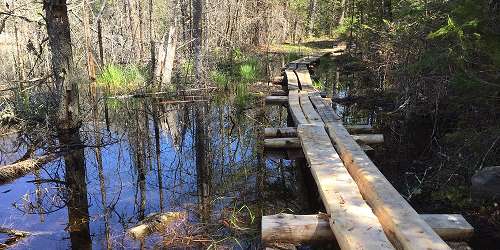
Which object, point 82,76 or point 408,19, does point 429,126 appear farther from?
point 82,76

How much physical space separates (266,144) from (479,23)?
328cm

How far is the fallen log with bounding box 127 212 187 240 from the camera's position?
445cm

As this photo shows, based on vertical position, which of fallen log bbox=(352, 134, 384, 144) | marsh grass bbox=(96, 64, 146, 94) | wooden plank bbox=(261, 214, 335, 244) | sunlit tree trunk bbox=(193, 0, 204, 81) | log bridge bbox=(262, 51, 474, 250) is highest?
sunlit tree trunk bbox=(193, 0, 204, 81)

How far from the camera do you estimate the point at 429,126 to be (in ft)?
26.4

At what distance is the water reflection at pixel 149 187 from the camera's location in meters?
4.63

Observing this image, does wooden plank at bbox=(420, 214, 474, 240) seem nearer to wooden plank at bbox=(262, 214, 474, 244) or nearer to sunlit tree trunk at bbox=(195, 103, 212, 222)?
wooden plank at bbox=(262, 214, 474, 244)

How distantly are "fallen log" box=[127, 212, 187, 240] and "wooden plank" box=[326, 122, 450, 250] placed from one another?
6.65 ft

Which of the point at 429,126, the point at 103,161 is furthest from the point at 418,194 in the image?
the point at 103,161

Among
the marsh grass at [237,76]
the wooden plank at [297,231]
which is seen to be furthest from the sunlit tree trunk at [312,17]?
the wooden plank at [297,231]

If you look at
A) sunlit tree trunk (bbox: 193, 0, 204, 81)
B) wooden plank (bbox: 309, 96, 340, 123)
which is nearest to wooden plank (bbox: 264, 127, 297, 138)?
wooden plank (bbox: 309, 96, 340, 123)

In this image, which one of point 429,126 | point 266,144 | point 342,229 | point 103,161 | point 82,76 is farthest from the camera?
point 82,76

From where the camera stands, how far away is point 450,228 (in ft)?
11.5

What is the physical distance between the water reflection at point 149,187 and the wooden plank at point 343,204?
791 millimetres

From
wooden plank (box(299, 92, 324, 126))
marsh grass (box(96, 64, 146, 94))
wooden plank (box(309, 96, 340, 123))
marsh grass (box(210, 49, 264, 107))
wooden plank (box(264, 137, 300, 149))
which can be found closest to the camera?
wooden plank (box(264, 137, 300, 149))
